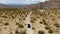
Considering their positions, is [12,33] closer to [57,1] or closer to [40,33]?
[40,33]

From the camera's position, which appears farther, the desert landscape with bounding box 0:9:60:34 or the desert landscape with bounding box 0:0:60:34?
the desert landscape with bounding box 0:0:60:34

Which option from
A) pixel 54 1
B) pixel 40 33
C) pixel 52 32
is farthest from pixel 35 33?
pixel 54 1

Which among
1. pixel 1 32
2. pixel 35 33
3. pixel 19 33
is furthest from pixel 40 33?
pixel 1 32

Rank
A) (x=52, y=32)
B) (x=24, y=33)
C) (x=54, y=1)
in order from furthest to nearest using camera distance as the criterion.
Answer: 1. (x=54, y=1)
2. (x=52, y=32)
3. (x=24, y=33)

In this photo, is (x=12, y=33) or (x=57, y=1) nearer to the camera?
(x=12, y=33)

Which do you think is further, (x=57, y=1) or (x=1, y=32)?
(x=57, y=1)

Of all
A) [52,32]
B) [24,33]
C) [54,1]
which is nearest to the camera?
[24,33]

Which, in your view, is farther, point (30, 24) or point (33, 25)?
point (30, 24)

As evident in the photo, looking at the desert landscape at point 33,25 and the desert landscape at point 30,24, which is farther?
the desert landscape at point 30,24

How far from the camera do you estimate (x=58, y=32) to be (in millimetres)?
21766

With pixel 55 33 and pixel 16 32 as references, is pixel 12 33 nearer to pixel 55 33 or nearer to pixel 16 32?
pixel 16 32

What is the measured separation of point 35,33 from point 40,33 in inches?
21.3

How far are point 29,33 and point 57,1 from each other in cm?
15420

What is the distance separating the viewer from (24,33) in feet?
65.8
